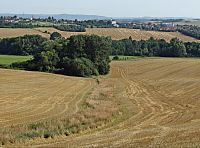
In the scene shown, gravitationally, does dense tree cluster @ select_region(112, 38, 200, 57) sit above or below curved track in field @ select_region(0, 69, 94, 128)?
below

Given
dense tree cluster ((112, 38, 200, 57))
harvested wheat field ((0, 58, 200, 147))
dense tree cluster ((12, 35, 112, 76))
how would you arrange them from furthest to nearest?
1. dense tree cluster ((112, 38, 200, 57))
2. dense tree cluster ((12, 35, 112, 76))
3. harvested wheat field ((0, 58, 200, 147))

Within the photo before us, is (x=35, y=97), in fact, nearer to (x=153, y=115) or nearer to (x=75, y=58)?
(x=153, y=115)

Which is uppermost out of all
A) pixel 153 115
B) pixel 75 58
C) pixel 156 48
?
Answer: pixel 153 115

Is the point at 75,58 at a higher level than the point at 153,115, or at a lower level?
lower

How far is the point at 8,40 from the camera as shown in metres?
122

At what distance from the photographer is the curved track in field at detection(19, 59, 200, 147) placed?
72.1 ft

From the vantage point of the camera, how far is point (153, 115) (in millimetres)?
35344

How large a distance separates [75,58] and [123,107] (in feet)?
156

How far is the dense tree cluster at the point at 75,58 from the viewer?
270 ft

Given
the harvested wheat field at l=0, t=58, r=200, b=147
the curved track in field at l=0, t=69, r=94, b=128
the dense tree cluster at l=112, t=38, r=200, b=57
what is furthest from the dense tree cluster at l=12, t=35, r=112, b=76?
the dense tree cluster at l=112, t=38, r=200, b=57

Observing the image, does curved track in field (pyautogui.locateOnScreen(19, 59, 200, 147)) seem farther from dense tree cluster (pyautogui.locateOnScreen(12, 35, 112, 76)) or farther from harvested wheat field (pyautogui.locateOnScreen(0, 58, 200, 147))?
dense tree cluster (pyautogui.locateOnScreen(12, 35, 112, 76))

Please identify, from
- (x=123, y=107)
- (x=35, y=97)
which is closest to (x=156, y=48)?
(x=35, y=97)

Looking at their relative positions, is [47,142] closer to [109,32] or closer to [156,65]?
[156,65]

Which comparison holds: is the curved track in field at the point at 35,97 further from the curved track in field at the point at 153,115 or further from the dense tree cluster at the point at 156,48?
the dense tree cluster at the point at 156,48
